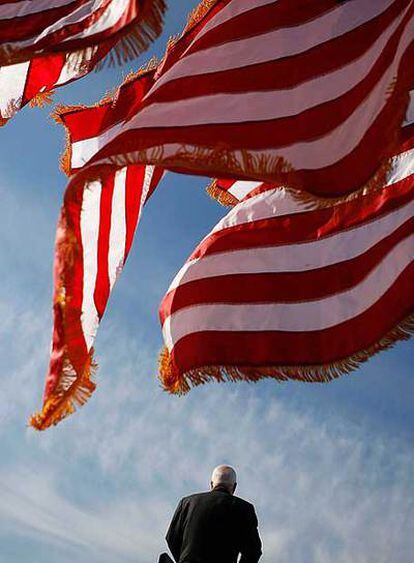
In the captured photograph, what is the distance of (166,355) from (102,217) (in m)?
0.98

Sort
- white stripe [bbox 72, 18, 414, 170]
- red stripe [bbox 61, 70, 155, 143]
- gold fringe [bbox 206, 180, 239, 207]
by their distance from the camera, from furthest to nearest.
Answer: gold fringe [bbox 206, 180, 239, 207], red stripe [bbox 61, 70, 155, 143], white stripe [bbox 72, 18, 414, 170]

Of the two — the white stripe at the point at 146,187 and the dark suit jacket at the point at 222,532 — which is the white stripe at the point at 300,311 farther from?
the dark suit jacket at the point at 222,532

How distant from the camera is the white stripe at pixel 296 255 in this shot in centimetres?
588

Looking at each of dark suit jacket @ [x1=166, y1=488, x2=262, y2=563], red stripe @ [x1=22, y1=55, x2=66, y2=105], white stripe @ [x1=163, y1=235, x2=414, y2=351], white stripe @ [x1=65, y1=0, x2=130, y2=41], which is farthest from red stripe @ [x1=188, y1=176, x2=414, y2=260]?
white stripe @ [x1=65, y1=0, x2=130, y2=41]

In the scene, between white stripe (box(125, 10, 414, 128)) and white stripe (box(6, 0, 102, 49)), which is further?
white stripe (box(6, 0, 102, 49))

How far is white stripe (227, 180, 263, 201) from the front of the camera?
705cm

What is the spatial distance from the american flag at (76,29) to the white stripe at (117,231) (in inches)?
40.7

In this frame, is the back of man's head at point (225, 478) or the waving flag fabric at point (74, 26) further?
the back of man's head at point (225, 478)

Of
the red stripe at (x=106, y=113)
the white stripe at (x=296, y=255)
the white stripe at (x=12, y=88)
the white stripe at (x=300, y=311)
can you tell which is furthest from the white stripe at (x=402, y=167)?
the white stripe at (x=12, y=88)

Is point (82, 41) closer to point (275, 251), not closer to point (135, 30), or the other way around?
point (135, 30)

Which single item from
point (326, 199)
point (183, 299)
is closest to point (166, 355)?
point (183, 299)

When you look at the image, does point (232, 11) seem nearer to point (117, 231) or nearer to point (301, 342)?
point (117, 231)

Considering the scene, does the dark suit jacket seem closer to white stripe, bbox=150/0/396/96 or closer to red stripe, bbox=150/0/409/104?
red stripe, bbox=150/0/409/104

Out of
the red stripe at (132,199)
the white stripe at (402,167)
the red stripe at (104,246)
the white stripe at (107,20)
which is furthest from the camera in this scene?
the red stripe at (132,199)
